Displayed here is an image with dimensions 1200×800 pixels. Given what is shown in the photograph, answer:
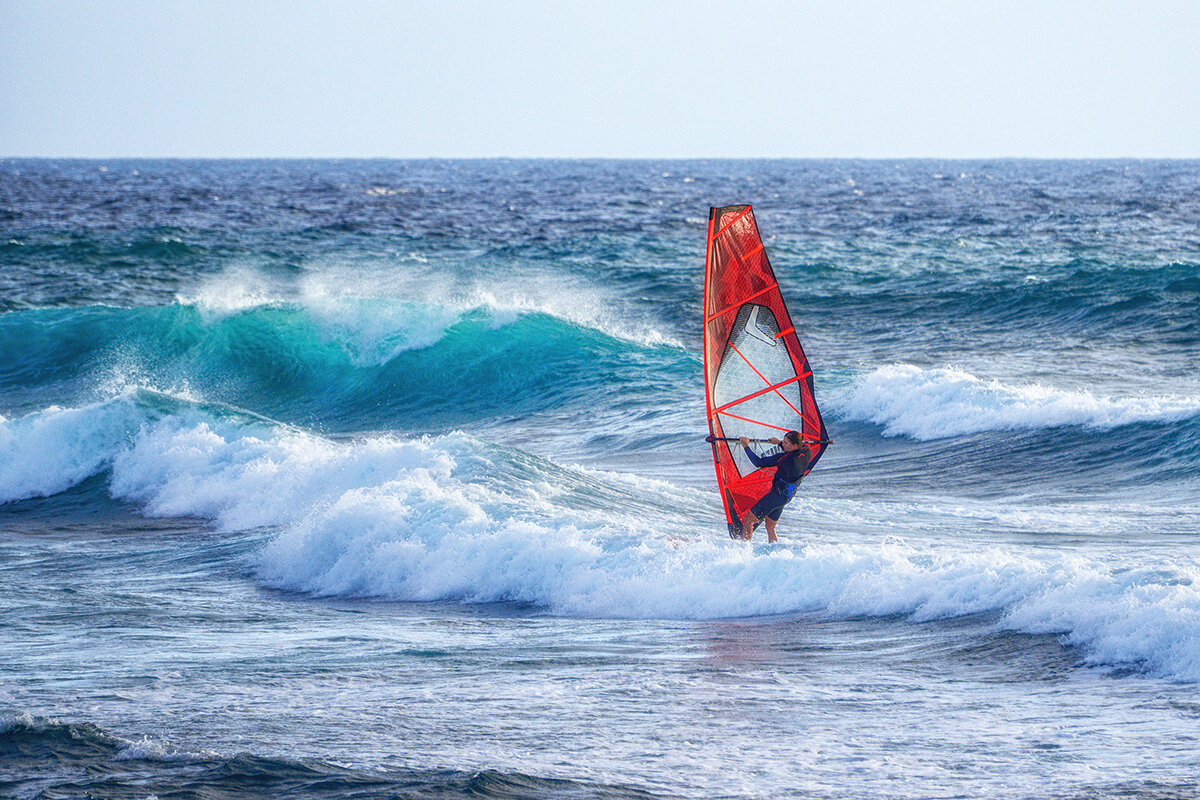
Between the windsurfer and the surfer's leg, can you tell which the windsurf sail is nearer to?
the windsurfer

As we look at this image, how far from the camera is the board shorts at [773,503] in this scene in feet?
→ 29.7

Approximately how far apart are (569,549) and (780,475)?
1603 millimetres

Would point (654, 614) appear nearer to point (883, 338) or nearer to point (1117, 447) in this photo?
point (1117, 447)

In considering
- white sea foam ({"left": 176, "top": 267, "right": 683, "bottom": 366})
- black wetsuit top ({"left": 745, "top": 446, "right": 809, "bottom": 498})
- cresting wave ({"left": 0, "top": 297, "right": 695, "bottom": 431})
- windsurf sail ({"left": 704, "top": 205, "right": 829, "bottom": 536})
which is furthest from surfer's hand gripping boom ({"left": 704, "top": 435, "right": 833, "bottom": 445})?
white sea foam ({"left": 176, "top": 267, "right": 683, "bottom": 366})

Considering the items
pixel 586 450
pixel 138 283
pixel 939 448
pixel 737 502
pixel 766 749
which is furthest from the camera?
pixel 138 283

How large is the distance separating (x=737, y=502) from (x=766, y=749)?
407 centimetres

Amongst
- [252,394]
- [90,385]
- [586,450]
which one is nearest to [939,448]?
[586,450]

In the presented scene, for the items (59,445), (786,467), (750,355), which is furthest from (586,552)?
(59,445)

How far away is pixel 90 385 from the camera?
2081 cm

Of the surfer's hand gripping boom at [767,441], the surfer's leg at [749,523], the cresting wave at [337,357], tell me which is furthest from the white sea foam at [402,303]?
the surfer's leg at [749,523]

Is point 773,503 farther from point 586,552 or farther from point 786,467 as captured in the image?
point 586,552

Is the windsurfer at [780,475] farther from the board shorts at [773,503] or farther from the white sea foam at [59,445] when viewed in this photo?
the white sea foam at [59,445]

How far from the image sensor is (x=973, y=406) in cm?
1476

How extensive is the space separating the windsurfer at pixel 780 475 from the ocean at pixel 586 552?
0.53 meters
